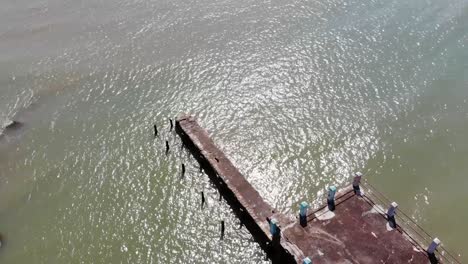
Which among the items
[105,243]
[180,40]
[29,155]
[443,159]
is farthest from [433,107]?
[29,155]

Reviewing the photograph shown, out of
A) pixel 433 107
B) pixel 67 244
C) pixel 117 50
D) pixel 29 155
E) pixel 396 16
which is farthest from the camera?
pixel 396 16

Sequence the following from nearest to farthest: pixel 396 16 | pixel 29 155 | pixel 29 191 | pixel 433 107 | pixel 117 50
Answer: pixel 29 191 → pixel 29 155 → pixel 433 107 → pixel 117 50 → pixel 396 16

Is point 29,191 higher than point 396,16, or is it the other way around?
point 396,16

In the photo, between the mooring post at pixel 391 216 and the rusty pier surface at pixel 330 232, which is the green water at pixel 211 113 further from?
the mooring post at pixel 391 216

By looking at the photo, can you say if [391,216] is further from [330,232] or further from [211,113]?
[211,113]

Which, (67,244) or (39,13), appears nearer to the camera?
(67,244)

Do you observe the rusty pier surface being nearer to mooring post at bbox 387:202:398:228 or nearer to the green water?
mooring post at bbox 387:202:398:228

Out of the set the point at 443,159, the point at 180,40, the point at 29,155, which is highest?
the point at 180,40

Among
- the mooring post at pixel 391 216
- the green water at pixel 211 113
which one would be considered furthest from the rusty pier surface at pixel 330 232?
the green water at pixel 211 113

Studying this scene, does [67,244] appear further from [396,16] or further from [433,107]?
[396,16]
